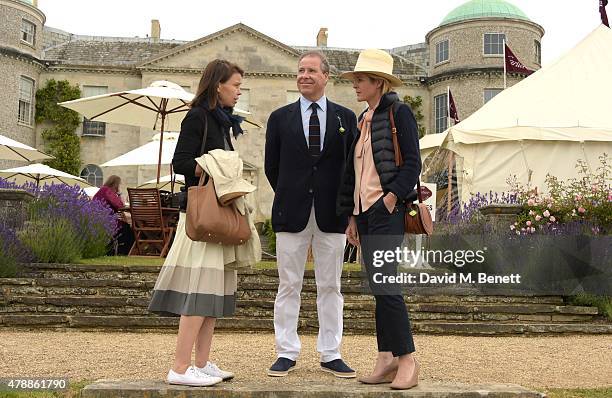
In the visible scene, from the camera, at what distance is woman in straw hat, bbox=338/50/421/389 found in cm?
378

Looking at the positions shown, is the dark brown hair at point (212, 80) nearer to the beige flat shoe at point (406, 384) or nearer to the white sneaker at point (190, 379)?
the white sneaker at point (190, 379)

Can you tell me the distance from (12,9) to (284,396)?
28455 mm

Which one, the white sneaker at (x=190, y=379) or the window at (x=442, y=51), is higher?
the window at (x=442, y=51)

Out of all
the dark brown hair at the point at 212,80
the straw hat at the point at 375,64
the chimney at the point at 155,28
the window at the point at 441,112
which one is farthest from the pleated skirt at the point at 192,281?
the chimney at the point at 155,28

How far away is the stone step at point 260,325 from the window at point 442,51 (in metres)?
24.8

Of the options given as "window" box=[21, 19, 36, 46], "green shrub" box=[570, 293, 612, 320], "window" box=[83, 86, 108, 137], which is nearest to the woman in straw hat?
"green shrub" box=[570, 293, 612, 320]

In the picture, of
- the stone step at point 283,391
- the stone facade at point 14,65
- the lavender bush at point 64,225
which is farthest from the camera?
the stone facade at point 14,65

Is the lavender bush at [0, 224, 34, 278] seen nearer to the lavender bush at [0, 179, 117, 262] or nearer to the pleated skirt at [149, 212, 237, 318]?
the lavender bush at [0, 179, 117, 262]

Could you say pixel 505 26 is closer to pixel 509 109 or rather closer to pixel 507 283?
pixel 509 109

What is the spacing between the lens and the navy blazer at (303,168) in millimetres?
Answer: 4277

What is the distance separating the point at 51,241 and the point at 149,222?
2.52 meters

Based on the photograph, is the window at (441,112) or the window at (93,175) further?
the window at (441,112)

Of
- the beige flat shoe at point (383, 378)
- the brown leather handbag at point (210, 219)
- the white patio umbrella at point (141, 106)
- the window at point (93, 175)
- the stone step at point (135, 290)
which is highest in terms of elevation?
the window at point (93, 175)

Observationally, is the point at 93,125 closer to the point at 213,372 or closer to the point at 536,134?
the point at 536,134
